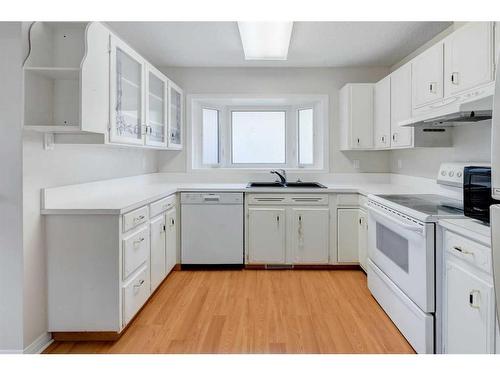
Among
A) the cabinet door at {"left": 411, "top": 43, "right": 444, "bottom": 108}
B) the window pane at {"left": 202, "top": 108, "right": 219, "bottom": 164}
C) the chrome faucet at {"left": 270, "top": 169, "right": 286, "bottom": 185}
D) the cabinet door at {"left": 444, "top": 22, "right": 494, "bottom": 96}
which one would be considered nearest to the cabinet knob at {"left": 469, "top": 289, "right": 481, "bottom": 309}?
the cabinet door at {"left": 444, "top": 22, "right": 494, "bottom": 96}

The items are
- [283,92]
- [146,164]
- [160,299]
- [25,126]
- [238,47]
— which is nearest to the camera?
[25,126]

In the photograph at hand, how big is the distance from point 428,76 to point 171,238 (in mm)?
2622

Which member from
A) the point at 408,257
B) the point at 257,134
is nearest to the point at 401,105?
the point at 408,257

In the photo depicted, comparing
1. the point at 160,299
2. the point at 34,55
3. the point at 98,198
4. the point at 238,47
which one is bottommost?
the point at 160,299

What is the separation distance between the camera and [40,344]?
2.03 meters

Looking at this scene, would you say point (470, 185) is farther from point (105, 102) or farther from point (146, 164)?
point (146, 164)

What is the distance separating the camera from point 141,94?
2877mm

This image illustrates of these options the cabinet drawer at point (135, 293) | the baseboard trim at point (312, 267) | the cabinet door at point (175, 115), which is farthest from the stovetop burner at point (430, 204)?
the cabinet door at point (175, 115)

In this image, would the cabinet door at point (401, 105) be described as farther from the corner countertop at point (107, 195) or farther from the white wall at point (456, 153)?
the corner countertop at point (107, 195)

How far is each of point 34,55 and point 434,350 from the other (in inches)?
110

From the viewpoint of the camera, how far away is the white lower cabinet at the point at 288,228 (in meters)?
3.51

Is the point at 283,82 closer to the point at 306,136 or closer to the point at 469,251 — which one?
the point at 306,136

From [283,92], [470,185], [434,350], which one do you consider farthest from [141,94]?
[434,350]

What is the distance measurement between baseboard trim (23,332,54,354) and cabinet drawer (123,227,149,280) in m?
0.57
